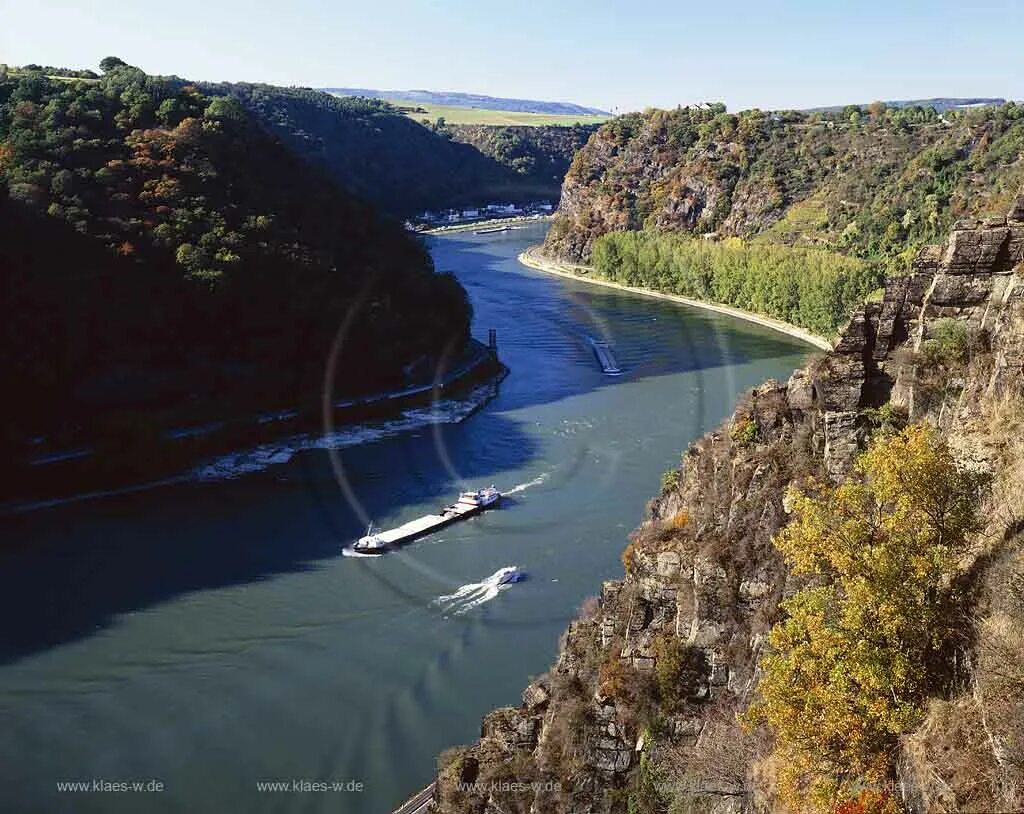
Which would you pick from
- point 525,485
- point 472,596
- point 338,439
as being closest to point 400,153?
point 338,439

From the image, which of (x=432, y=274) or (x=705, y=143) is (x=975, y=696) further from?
(x=705, y=143)

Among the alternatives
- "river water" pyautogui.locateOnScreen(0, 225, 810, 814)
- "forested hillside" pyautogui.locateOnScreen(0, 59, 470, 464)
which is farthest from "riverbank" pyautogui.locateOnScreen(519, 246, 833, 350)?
"forested hillside" pyautogui.locateOnScreen(0, 59, 470, 464)

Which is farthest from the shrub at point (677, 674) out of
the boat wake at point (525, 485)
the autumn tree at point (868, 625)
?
the boat wake at point (525, 485)

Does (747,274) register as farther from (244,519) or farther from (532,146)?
(532,146)

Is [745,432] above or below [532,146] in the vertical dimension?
below

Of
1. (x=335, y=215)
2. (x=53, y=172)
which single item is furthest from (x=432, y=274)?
(x=53, y=172)

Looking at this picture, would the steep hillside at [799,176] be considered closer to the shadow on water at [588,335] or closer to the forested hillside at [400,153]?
the shadow on water at [588,335]
